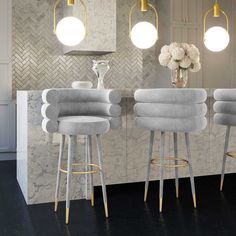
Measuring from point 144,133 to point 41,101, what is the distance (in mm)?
972

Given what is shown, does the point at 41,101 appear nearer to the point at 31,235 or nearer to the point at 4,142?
the point at 31,235

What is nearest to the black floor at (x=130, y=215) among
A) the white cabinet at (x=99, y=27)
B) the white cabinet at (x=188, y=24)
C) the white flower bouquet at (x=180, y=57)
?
the white flower bouquet at (x=180, y=57)

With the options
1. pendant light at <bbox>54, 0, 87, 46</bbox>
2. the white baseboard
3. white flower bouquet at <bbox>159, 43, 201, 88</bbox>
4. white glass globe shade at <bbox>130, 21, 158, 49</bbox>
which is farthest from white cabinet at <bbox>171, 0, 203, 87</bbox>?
the white baseboard

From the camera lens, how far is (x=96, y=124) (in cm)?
242

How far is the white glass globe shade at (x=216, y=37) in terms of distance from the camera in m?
3.62

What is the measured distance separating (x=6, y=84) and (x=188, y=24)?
278cm

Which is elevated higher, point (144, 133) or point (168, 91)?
point (168, 91)

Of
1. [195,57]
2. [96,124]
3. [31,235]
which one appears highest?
[195,57]

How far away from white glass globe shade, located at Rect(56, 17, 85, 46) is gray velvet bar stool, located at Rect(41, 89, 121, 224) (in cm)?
69

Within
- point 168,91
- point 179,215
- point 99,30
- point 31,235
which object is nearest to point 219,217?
point 179,215

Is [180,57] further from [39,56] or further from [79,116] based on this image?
[39,56]

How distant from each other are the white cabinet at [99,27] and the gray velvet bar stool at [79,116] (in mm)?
2014

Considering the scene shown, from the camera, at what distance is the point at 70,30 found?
3217 millimetres

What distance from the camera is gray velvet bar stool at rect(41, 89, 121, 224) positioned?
243 cm
